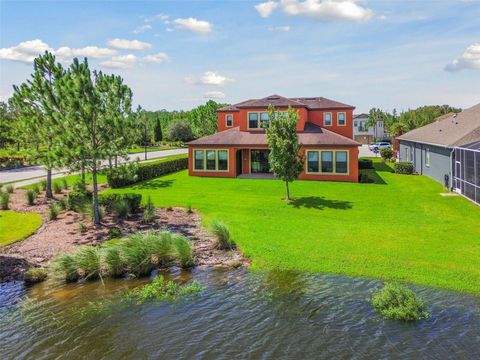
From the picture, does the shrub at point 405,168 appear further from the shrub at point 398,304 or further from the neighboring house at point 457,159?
the shrub at point 398,304

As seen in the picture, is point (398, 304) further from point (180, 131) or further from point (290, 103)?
point (180, 131)

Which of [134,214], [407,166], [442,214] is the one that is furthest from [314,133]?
[134,214]

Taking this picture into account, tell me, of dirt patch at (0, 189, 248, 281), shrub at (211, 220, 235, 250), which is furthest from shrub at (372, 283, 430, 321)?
shrub at (211, 220, 235, 250)

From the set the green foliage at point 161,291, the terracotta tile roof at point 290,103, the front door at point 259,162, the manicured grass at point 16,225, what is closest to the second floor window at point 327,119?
the terracotta tile roof at point 290,103

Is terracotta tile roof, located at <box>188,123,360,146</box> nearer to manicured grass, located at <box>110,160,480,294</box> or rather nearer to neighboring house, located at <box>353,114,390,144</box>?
manicured grass, located at <box>110,160,480,294</box>

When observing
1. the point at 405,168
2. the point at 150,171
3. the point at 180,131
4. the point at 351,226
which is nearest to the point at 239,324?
the point at 351,226

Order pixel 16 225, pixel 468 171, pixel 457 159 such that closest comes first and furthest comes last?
pixel 16 225 → pixel 468 171 → pixel 457 159

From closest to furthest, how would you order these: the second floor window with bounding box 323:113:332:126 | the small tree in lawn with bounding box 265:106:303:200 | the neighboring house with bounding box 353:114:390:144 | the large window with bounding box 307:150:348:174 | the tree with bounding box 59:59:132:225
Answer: the tree with bounding box 59:59:132:225
the small tree in lawn with bounding box 265:106:303:200
the large window with bounding box 307:150:348:174
the second floor window with bounding box 323:113:332:126
the neighboring house with bounding box 353:114:390:144
